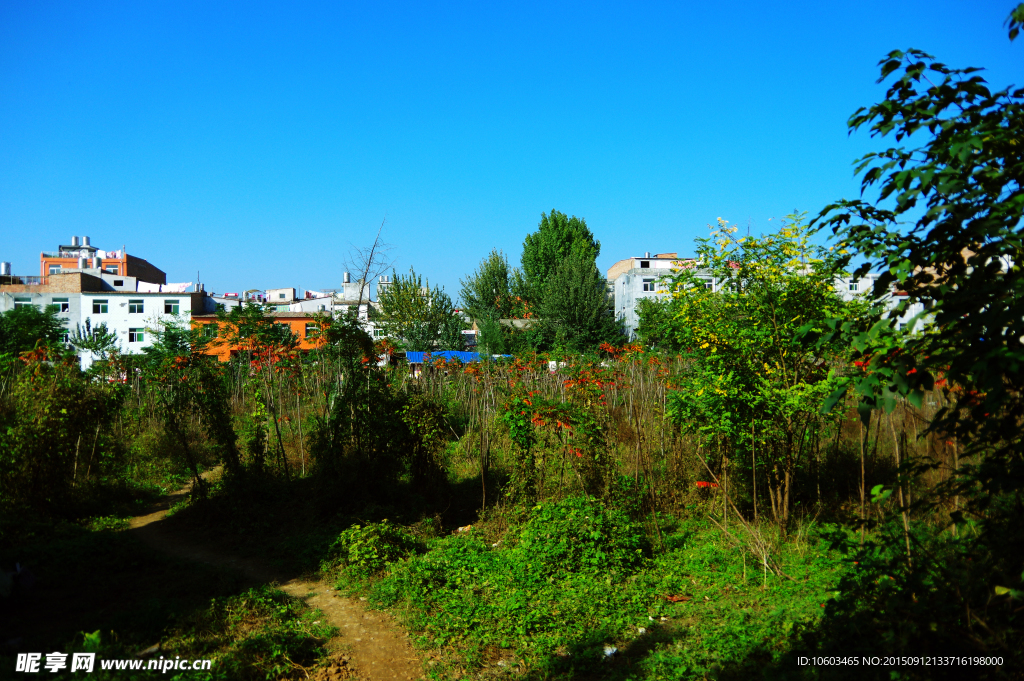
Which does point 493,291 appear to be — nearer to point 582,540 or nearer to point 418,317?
point 418,317

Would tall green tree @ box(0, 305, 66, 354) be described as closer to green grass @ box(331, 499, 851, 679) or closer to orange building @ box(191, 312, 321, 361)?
orange building @ box(191, 312, 321, 361)

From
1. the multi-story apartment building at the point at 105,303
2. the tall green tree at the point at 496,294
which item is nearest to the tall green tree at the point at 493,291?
the tall green tree at the point at 496,294

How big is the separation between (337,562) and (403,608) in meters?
1.40

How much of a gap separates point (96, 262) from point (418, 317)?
28204 millimetres

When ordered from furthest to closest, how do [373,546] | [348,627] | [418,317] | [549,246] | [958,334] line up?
[549,246] < [418,317] < [373,546] < [348,627] < [958,334]

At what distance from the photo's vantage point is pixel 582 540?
21.3 feet

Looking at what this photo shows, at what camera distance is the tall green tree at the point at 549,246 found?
141 feet

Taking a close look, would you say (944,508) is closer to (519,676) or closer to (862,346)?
(519,676)

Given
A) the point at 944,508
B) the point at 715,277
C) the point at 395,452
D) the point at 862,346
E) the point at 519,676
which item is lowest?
the point at 519,676

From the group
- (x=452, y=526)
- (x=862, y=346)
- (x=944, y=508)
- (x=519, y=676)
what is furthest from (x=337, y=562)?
(x=944, y=508)

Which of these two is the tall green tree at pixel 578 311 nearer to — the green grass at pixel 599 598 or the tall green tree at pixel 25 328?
the tall green tree at pixel 25 328

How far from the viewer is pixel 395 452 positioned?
8.65 metres

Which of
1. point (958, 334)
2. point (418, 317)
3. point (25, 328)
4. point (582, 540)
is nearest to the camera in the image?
point (958, 334)

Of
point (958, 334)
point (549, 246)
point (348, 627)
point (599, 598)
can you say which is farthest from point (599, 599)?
point (549, 246)
